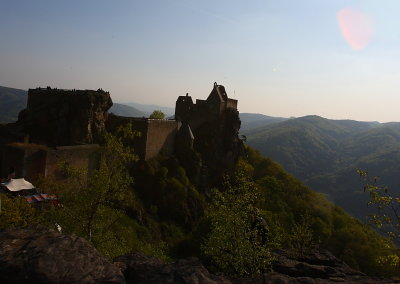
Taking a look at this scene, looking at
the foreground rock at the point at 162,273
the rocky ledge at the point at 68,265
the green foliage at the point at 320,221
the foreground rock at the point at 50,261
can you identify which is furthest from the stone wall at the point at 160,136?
the foreground rock at the point at 50,261

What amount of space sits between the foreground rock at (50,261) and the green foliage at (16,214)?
13.3 meters

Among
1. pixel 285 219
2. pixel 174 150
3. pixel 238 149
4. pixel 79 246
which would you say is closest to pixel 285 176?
pixel 285 219

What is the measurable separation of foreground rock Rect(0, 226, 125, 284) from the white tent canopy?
79.1 ft

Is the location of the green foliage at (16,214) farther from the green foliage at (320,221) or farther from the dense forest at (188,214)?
the green foliage at (320,221)

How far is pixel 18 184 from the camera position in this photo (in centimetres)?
3750

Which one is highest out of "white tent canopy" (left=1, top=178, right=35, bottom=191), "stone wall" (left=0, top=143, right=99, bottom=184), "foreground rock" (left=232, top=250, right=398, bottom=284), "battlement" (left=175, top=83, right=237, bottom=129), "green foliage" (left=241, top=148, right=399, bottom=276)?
"battlement" (left=175, top=83, right=237, bottom=129)

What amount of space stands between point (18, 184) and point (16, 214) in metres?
11.8

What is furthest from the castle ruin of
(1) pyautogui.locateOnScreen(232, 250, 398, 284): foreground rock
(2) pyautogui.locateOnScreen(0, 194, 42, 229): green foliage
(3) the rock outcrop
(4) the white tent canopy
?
(1) pyautogui.locateOnScreen(232, 250, 398, 284): foreground rock

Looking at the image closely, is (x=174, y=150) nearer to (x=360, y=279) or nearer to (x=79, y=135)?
(x=79, y=135)

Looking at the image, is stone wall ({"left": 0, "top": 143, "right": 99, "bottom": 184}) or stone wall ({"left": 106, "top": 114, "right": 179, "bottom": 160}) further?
stone wall ({"left": 106, "top": 114, "right": 179, "bottom": 160})

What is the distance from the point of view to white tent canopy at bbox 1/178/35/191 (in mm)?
36469

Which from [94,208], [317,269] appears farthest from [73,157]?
[317,269]

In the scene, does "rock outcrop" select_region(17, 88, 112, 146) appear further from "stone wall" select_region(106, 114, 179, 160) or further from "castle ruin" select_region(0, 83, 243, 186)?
"stone wall" select_region(106, 114, 179, 160)

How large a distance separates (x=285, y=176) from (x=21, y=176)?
91589 mm
